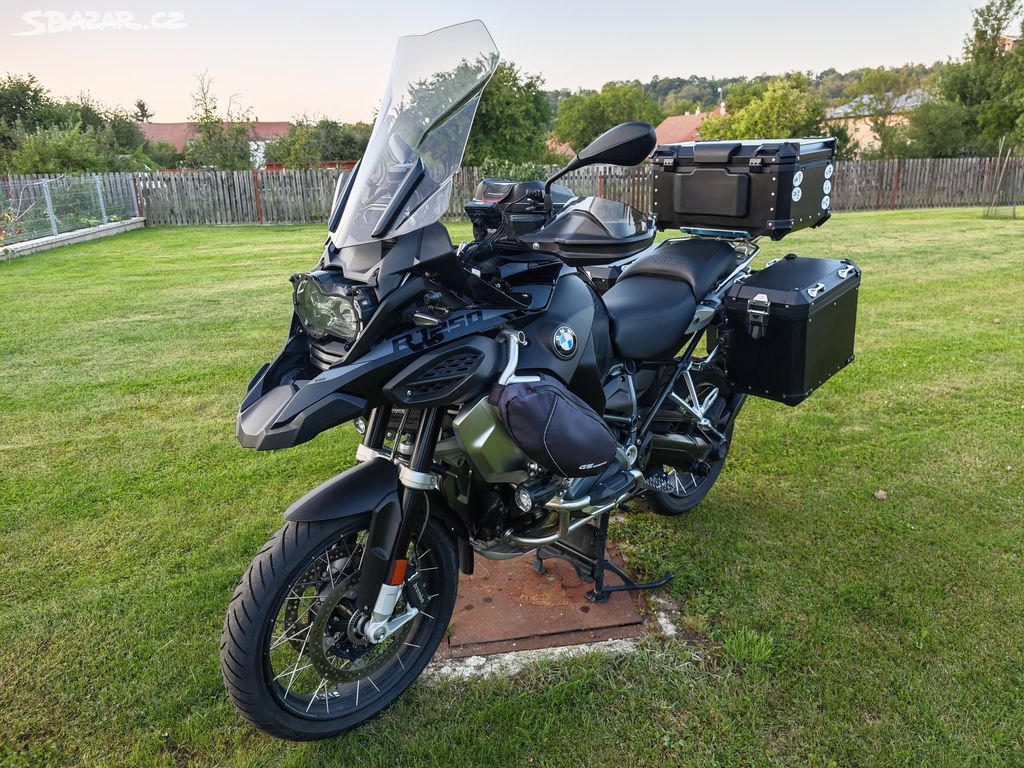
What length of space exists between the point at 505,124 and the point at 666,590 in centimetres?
2417

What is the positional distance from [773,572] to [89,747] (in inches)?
102

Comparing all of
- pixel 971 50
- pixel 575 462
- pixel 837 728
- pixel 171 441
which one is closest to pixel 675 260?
pixel 575 462

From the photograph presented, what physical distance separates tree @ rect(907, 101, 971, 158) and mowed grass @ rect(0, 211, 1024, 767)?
96.9 feet

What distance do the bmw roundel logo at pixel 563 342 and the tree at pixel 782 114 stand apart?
36.3 metres

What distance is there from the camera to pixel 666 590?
3125 millimetres

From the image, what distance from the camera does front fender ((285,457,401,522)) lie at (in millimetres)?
2148

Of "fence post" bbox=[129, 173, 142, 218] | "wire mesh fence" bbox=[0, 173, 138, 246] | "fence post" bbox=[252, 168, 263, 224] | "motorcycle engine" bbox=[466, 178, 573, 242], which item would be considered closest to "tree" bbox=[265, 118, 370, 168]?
"fence post" bbox=[252, 168, 263, 224]

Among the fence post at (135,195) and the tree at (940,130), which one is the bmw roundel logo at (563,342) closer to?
the fence post at (135,195)

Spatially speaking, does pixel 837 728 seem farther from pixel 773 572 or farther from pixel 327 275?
pixel 327 275

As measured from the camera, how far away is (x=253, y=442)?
194 cm

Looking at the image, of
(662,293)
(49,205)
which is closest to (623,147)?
(662,293)

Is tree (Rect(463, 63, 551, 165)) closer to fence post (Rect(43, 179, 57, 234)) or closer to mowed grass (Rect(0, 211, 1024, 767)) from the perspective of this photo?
fence post (Rect(43, 179, 57, 234))

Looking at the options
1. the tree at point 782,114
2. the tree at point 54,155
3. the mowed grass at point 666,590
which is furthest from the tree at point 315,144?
the mowed grass at point 666,590

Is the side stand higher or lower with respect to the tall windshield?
lower
